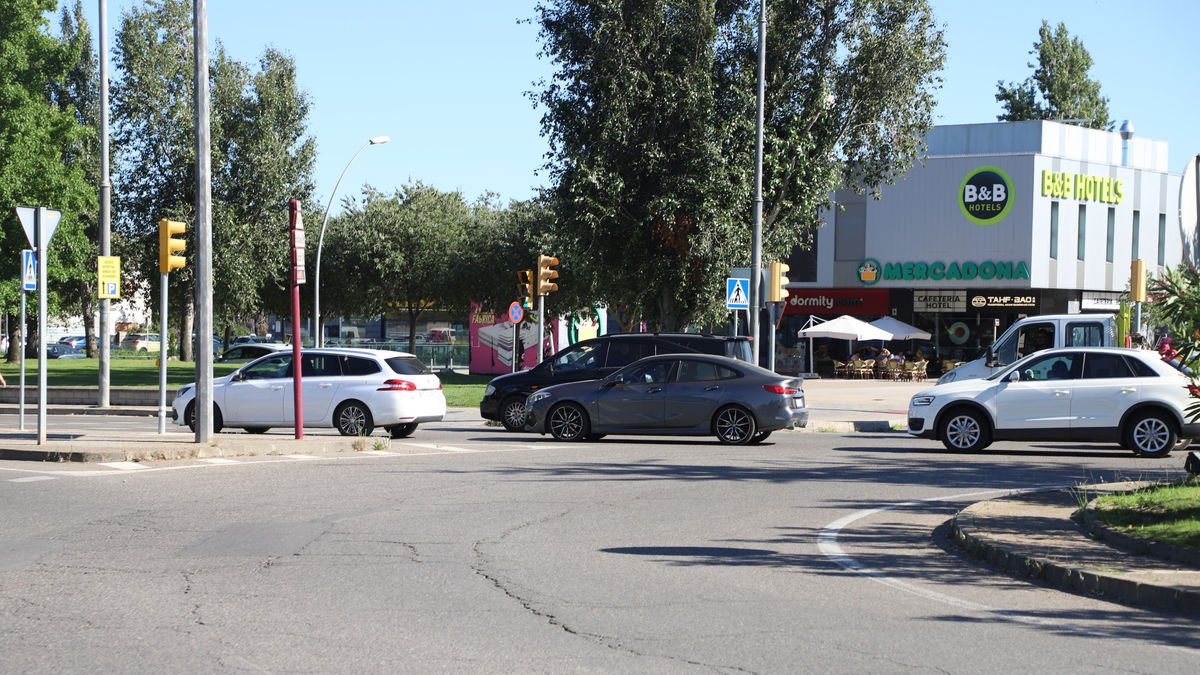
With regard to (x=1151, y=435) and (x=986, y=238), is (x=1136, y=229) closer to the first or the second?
(x=986, y=238)

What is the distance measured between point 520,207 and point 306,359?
130 feet

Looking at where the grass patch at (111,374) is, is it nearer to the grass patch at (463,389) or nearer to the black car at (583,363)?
the grass patch at (463,389)

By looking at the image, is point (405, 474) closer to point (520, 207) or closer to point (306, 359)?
point (306, 359)

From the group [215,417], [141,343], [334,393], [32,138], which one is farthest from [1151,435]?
[141,343]

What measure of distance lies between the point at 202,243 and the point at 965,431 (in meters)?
11.5

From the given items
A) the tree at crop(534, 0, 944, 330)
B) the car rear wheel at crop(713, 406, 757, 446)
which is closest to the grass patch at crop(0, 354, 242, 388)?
the tree at crop(534, 0, 944, 330)

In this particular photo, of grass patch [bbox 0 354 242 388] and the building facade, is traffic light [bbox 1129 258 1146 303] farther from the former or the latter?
the building facade

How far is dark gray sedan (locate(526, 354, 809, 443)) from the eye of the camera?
801 inches

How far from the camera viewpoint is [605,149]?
33188 millimetres

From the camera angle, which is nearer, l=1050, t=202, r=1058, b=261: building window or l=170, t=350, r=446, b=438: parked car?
l=170, t=350, r=446, b=438: parked car

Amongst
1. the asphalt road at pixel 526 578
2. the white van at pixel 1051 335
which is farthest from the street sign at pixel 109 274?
the white van at pixel 1051 335

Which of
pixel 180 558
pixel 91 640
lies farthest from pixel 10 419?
pixel 91 640

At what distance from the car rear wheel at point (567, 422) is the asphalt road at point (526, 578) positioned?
495 centimetres

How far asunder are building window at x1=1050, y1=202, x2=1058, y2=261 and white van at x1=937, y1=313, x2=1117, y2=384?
93.2 feet
